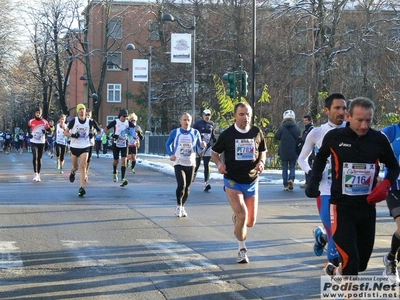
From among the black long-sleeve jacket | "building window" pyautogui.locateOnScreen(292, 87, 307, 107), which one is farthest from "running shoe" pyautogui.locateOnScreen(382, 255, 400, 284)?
"building window" pyautogui.locateOnScreen(292, 87, 307, 107)

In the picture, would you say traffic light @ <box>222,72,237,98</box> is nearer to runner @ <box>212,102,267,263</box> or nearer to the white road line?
the white road line

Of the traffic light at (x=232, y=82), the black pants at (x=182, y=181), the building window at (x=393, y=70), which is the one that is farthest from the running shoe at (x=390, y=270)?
the building window at (x=393, y=70)

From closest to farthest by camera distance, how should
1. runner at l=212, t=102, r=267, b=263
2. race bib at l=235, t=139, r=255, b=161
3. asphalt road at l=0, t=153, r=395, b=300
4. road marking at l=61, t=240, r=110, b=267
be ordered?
asphalt road at l=0, t=153, r=395, b=300 → road marking at l=61, t=240, r=110, b=267 → runner at l=212, t=102, r=267, b=263 → race bib at l=235, t=139, r=255, b=161

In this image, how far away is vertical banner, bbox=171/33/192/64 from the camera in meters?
31.2

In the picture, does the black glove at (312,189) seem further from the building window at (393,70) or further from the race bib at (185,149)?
the building window at (393,70)

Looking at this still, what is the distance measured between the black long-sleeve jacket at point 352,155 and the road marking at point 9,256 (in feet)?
13.0

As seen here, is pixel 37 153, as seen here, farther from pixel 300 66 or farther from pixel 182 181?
pixel 300 66

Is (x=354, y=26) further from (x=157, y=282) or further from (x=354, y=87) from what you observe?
(x=157, y=282)

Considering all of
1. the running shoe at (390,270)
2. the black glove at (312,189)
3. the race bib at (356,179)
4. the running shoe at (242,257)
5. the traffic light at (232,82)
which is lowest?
the running shoe at (242,257)

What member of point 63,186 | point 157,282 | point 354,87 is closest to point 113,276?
point 157,282

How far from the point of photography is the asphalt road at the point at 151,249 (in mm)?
7371

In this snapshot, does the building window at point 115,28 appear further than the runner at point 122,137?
Yes

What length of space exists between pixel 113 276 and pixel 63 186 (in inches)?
462

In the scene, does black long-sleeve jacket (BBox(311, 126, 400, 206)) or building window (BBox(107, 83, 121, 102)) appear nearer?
black long-sleeve jacket (BBox(311, 126, 400, 206))
